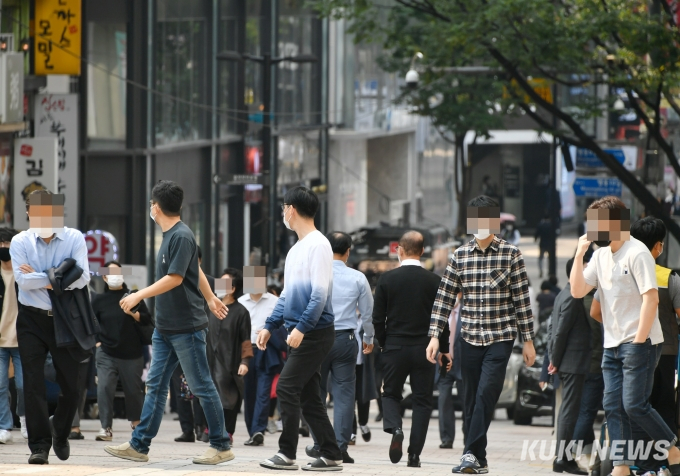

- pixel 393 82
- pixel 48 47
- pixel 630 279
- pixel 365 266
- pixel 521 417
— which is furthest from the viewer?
pixel 393 82

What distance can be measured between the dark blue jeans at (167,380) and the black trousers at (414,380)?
1540 millimetres

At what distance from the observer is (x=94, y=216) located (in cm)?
2206

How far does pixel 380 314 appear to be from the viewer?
902cm

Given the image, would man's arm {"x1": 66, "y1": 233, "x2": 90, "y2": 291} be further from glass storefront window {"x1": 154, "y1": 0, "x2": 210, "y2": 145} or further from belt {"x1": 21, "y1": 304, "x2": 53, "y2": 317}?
glass storefront window {"x1": 154, "y1": 0, "x2": 210, "y2": 145}

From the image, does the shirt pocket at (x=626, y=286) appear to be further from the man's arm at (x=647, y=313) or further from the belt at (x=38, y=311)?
the belt at (x=38, y=311)

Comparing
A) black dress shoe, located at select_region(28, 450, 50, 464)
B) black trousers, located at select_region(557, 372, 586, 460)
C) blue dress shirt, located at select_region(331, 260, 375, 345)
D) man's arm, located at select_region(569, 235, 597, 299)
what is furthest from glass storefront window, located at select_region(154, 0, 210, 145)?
man's arm, located at select_region(569, 235, 597, 299)

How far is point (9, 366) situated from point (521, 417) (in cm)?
814

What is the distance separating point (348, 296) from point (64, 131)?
38.5 feet

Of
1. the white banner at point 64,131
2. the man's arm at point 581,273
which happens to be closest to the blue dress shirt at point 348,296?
the man's arm at point 581,273

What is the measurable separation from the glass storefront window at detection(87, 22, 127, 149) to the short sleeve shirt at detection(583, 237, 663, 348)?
1554cm

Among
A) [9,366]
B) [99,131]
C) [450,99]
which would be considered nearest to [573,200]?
[450,99]

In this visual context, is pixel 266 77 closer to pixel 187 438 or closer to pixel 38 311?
pixel 187 438

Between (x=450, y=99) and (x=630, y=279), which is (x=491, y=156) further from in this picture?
(x=630, y=279)

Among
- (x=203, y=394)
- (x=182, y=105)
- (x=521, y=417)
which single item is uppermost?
(x=182, y=105)
